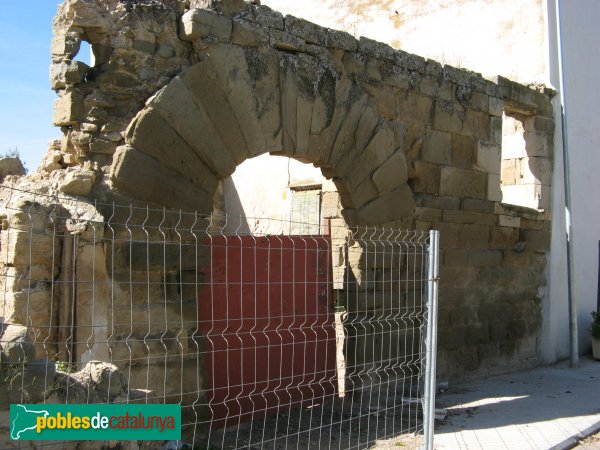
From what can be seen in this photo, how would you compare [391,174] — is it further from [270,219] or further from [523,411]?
[523,411]

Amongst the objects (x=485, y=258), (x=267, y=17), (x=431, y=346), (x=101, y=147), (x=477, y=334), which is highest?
(x=267, y=17)

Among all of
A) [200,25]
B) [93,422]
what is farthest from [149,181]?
[93,422]

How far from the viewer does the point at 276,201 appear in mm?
10156

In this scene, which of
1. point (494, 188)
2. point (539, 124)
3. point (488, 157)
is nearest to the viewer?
point (488, 157)

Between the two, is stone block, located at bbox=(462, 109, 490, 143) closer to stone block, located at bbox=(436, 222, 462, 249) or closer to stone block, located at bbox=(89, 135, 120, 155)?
stone block, located at bbox=(436, 222, 462, 249)

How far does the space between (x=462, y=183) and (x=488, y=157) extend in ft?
2.18

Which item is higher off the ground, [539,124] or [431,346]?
[539,124]

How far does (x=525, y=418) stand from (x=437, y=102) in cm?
325

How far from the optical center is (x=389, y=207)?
6.32 metres

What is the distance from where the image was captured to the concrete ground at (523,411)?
5.30 meters

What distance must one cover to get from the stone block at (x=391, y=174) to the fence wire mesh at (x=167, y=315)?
18.4 inches

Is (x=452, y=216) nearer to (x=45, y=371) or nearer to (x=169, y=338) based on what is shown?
(x=169, y=338)

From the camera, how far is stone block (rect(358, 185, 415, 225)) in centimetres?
612

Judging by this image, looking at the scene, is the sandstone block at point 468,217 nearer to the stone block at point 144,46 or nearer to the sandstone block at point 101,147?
the stone block at point 144,46
